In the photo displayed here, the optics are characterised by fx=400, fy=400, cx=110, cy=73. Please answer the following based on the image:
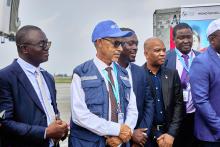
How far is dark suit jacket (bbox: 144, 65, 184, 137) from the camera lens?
15.0 ft

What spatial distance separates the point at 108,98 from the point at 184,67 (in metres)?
1.68

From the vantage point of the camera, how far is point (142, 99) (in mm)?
4457

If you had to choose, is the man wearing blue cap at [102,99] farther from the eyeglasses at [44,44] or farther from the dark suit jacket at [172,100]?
the dark suit jacket at [172,100]

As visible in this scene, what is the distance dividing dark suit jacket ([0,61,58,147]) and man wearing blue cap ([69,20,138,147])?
35 centimetres

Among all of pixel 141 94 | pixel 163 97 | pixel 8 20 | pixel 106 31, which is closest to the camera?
pixel 106 31

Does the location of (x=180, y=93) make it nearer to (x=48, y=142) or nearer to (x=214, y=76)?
(x=214, y=76)

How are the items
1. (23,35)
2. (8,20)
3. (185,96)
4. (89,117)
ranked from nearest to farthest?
(89,117) < (23,35) < (185,96) < (8,20)

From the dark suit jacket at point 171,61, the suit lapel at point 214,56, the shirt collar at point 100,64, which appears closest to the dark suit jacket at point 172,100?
the dark suit jacket at point 171,61

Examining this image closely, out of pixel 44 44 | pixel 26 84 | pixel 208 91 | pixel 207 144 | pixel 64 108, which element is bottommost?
pixel 64 108

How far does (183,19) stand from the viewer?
28.6ft

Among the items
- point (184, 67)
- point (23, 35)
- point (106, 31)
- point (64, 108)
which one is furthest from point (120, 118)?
point (64, 108)

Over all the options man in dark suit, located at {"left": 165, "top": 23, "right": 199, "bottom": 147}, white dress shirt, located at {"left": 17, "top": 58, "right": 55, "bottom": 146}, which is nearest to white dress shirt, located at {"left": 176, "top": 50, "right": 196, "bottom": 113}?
man in dark suit, located at {"left": 165, "top": 23, "right": 199, "bottom": 147}

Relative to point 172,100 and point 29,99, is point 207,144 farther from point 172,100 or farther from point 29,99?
point 29,99

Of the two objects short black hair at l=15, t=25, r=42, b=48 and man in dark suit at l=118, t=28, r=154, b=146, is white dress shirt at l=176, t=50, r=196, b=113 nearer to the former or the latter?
man in dark suit at l=118, t=28, r=154, b=146
